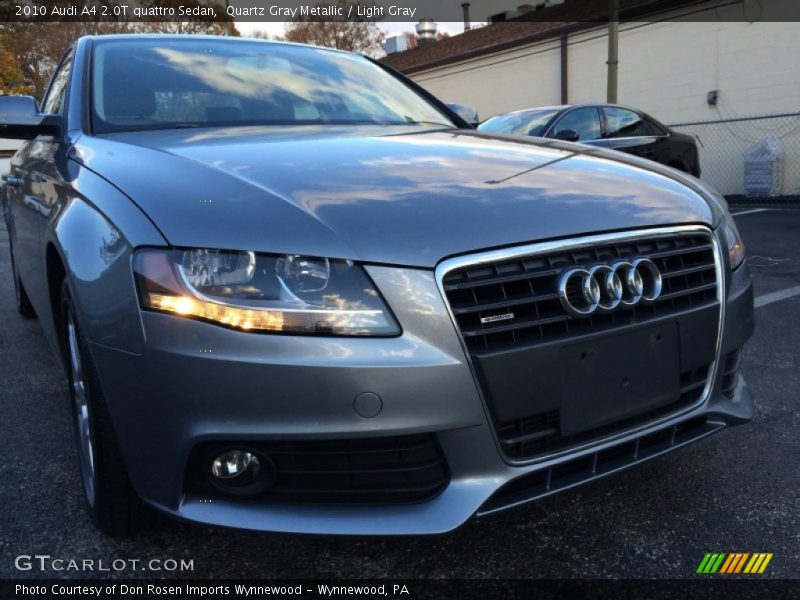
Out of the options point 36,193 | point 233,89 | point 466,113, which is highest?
point 233,89

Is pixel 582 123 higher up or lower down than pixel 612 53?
lower down

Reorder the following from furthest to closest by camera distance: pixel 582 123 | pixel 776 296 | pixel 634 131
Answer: pixel 634 131 → pixel 582 123 → pixel 776 296

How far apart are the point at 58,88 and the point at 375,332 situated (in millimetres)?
2668

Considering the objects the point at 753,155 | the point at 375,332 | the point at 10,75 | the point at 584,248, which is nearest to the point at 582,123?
the point at 753,155

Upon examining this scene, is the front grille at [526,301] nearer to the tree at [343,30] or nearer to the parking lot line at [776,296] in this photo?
the parking lot line at [776,296]

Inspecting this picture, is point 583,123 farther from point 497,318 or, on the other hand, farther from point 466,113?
point 497,318

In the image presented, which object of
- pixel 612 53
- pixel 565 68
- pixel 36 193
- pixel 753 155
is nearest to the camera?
pixel 36 193

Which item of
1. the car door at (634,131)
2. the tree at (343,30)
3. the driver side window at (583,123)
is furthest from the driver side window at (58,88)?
the tree at (343,30)

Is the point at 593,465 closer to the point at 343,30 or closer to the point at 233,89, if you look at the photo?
the point at 233,89

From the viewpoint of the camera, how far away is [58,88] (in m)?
Result: 3.45

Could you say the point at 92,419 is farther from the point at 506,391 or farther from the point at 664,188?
the point at 664,188

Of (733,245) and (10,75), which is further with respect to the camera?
(10,75)

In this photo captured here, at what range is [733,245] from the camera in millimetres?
2209

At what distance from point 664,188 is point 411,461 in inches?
45.2
